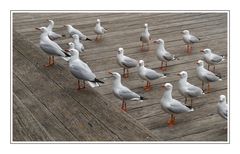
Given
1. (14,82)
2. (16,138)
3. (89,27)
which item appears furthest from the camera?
(89,27)

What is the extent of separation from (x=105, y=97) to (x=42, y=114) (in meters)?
0.59

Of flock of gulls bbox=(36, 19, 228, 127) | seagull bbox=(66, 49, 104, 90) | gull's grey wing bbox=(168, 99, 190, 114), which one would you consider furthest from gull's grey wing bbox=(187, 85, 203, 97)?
seagull bbox=(66, 49, 104, 90)

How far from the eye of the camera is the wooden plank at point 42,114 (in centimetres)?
312

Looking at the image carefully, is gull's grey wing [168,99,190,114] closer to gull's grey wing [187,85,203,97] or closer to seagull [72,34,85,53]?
gull's grey wing [187,85,203,97]

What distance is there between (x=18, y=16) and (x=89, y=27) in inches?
47.0

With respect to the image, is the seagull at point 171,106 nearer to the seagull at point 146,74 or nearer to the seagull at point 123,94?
the seagull at point 123,94

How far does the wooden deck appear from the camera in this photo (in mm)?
3158

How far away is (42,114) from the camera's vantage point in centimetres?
340

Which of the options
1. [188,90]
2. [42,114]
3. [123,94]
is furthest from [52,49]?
[188,90]

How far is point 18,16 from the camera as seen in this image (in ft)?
20.4

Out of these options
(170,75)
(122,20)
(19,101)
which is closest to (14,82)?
(19,101)

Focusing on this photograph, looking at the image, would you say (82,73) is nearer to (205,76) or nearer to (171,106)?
(171,106)

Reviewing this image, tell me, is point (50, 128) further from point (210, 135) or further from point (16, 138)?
point (210, 135)

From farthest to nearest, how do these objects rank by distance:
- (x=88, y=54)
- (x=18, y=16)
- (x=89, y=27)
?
(x=18, y=16) < (x=89, y=27) < (x=88, y=54)
